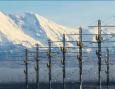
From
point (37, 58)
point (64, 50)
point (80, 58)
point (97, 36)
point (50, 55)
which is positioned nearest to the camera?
point (97, 36)

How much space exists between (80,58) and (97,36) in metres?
5.36

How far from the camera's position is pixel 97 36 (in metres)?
58.1

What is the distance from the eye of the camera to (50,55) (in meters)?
82.2

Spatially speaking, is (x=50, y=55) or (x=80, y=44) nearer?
(x=80, y=44)

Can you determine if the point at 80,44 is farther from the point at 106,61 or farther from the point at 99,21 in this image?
the point at 106,61

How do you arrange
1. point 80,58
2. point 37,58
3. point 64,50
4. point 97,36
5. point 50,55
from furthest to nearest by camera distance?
point 37,58, point 50,55, point 64,50, point 80,58, point 97,36

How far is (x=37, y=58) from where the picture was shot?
90188 millimetres

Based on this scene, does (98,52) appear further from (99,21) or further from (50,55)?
(50,55)

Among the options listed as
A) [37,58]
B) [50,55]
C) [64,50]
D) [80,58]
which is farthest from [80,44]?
[37,58]

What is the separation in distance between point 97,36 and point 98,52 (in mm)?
1609

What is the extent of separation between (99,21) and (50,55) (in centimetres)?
2370

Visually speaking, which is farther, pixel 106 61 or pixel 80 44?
pixel 106 61

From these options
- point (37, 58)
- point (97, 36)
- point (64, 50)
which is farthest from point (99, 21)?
point (37, 58)

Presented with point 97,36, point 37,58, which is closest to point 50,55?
point 37,58
